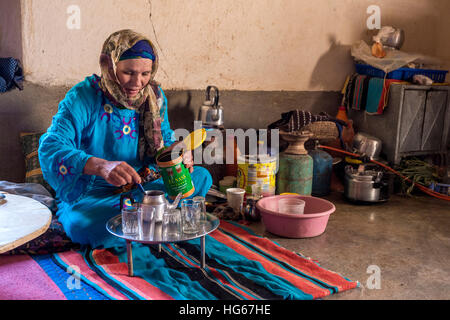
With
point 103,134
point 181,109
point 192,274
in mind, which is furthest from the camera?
point 181,109

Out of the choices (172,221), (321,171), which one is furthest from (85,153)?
(321,171)

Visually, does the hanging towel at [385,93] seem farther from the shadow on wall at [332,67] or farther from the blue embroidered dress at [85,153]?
the blue embroidered dress at [85,153]

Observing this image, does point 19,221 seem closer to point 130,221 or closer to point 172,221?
point 130,221

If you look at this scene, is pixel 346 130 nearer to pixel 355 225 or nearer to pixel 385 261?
pixel 355 225

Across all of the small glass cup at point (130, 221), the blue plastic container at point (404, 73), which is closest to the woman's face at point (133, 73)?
the small glass cup at point (130, 221)

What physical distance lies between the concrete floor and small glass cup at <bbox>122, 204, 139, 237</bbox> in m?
1.02

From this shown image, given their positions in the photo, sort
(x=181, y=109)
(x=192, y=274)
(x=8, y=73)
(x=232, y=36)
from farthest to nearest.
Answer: (x=232, y=36) < (x=181, y=109) < (x=8, y=73) < (x=192, y=274)

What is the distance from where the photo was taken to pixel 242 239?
2.91 metres

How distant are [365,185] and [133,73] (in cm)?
221

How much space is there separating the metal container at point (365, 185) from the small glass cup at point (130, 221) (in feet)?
7.40

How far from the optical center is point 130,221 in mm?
2162

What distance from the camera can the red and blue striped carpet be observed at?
2127mm

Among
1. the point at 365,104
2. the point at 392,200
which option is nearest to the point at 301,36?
→ the point at 365,104

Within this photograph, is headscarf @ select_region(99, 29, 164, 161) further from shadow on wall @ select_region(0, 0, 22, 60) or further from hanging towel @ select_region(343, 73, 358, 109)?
hanging towel @ select_region(343, 73, 358, 109)
